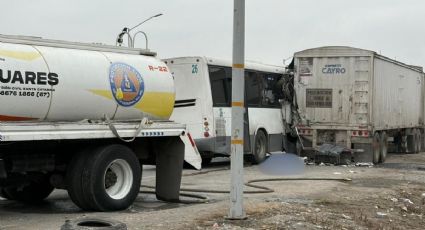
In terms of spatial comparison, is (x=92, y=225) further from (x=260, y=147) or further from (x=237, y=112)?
(x=260, y=147)

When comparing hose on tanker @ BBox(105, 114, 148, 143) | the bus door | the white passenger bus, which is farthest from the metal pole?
the bus door

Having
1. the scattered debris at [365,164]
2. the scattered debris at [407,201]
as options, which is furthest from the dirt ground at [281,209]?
the scattered debris at [365,164]

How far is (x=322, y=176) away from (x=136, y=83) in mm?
7158

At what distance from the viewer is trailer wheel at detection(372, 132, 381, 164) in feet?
64.8

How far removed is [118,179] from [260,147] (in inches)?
393

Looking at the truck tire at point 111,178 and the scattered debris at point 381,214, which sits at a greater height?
the truck tire at point 111,178

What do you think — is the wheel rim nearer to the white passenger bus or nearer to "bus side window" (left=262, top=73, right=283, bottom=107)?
the white passenger bus

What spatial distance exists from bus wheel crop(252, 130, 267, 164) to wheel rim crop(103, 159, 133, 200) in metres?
9.43

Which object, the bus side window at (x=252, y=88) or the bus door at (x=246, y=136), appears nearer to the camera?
the bus door at (x=246, y=136)

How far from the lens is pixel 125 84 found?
992 cm

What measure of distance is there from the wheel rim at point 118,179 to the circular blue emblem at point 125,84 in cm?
99

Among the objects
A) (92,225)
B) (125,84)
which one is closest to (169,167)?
(125,84)

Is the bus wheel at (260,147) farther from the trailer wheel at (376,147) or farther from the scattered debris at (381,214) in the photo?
the scattered debris at (381,214)

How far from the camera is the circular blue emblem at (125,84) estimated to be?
979 cm
